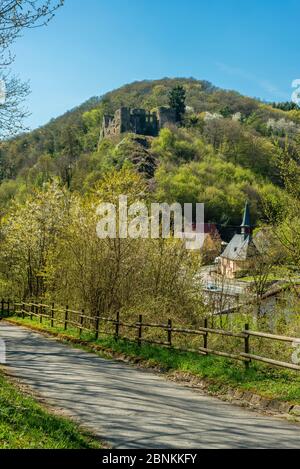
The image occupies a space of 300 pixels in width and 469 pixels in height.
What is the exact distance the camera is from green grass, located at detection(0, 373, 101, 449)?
220 inches

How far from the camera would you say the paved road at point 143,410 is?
683 centimetres

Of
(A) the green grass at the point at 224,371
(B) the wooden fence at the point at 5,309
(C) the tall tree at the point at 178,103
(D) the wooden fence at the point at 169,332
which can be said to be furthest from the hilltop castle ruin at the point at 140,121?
(A) the green grass at the point at 224,371

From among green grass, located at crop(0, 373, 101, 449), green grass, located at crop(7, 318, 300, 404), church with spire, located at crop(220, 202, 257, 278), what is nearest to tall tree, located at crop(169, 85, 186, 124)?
church with spire, located at crop(220, 202, 257, 278)

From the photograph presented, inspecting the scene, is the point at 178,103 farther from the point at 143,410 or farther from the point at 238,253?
the point at 143,410

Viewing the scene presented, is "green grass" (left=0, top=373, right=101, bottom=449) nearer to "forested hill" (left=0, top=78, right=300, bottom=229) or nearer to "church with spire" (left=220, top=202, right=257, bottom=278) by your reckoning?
"church with spire" (left=220, top=202, right=257, bottom=278)

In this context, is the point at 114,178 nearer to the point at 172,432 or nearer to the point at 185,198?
the point at 172,432

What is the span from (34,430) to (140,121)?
136 meters

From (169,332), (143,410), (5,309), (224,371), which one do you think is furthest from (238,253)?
(5,309)

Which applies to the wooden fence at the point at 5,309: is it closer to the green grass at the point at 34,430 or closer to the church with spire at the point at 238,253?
the church with spire at the point at 238,253

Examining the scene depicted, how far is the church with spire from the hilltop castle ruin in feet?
204

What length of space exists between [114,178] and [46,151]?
373 ft

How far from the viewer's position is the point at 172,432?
7090 millimetres

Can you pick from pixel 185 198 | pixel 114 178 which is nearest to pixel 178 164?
pixel 185 198

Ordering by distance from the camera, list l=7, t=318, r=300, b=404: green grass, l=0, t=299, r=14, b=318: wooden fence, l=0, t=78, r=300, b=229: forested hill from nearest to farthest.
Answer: l=7, t=318, r=300, b=404: green grass, l=0, t=299, r=14, b=318: wooden fence, l=0, t=78, r=300, b=229: forested hill
